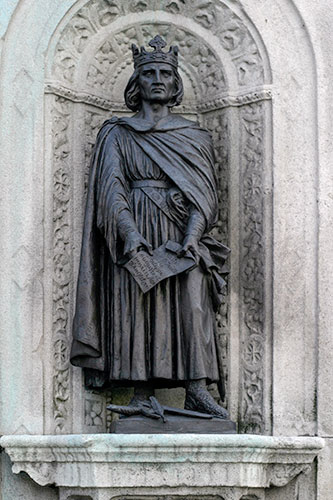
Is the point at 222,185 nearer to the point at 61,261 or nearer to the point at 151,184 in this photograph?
the point at 151,184

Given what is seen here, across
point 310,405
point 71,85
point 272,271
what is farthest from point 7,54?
point 310,405

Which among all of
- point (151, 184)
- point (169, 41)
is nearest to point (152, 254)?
point (151, 184)

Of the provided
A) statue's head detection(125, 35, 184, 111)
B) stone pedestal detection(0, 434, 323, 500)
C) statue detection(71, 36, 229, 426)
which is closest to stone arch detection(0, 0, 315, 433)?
statue detection(71, 36, 229, 426)

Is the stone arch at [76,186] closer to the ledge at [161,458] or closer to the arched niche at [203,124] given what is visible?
the arched niche at [203,124]

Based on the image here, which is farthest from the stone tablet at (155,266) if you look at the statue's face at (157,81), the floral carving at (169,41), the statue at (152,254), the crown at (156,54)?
the floral carving at (169,41)

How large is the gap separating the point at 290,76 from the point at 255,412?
224cm

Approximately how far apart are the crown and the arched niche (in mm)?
426

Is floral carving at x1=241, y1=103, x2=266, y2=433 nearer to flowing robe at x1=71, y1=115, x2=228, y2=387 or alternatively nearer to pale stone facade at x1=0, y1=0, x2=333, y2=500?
pale stone facade at x1=0, y1=0, x2=333, y2=500

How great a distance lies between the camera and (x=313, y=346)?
37.9 ft

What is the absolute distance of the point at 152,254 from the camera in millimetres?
11297

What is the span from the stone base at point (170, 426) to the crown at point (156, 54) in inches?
93.7

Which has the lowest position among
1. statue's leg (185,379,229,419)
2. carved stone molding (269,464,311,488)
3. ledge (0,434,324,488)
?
carved stone molding (269,464,311,488)

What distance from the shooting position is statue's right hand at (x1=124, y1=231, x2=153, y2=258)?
11195 mm

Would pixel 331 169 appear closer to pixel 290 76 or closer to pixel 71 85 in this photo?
pixel 290 76
